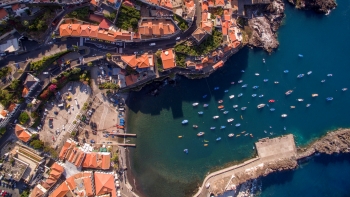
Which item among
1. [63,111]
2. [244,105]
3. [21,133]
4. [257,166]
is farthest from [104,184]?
[244,105]

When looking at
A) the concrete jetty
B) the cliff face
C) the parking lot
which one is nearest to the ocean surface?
the cliff face

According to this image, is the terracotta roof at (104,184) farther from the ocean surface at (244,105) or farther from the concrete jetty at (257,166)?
the concrete jetty at (257,166)

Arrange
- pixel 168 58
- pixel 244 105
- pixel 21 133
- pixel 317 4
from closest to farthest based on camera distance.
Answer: pixel 168 58, pixel 21 133, pixel 317 4, pixel 244 105

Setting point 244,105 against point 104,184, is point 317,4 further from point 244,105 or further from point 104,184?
point 104,184

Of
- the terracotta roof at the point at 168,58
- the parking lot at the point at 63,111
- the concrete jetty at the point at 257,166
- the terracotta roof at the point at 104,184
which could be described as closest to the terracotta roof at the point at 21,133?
the parking lot at the point at 63,111

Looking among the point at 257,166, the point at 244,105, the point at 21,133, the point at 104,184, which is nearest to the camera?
the point at 21,133
